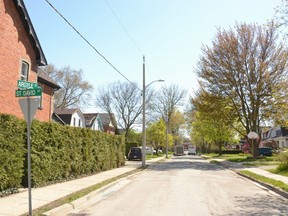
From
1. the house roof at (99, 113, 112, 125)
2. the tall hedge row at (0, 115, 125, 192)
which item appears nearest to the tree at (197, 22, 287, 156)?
the tall hedge row at (0, 115, 125, 192)

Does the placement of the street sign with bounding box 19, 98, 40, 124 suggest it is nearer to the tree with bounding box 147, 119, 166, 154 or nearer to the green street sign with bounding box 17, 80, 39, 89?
the green street sign with bounding box 17, 80, 39, 89

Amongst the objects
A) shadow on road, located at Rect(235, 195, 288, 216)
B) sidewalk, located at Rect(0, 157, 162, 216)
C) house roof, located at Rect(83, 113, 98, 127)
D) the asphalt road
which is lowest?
shadow on road, located at Rect(235, 195, 288, 216)

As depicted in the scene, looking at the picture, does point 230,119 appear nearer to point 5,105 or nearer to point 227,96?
point 227,96

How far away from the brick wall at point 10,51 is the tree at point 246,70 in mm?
21381

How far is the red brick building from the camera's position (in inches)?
681

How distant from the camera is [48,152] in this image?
45.6 ft

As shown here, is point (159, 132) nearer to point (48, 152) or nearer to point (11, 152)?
point (48, 152)

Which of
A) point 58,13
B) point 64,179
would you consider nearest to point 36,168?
point 64,179

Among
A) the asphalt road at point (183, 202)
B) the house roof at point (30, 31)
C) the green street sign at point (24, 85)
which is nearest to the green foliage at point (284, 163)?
the asphalt road at point (183, 202)

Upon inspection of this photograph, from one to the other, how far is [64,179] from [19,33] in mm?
8479

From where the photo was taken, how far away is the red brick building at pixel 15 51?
17.3 meters

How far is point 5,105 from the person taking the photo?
57.9 ft

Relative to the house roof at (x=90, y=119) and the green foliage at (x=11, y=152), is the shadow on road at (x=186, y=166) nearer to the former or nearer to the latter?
the green foliage at (x=11, y=152)

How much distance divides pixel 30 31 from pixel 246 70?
23.0 metres
